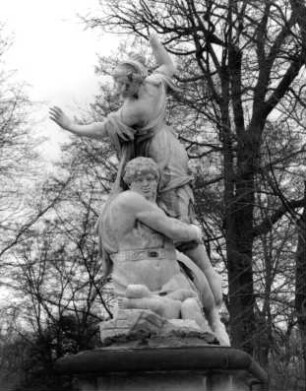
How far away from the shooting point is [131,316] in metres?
6.68

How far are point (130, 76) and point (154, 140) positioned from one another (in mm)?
618

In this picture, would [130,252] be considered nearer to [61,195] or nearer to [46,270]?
[61,195]

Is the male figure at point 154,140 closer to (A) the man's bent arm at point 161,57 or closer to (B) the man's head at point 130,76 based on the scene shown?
(B) the man's head at point 130,76

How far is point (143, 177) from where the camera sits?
7.41m

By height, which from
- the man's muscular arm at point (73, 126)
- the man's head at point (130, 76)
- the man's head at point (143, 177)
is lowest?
the man's head at point (143, 177)

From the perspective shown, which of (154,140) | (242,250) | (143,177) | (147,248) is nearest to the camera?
(147,248)

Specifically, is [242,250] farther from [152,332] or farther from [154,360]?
[154,360]

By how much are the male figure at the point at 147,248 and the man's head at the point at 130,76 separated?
791 millimetres

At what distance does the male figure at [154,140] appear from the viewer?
7.72m

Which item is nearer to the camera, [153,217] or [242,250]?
[153,217]

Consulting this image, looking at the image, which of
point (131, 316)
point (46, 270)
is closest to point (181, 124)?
point (46, 270)

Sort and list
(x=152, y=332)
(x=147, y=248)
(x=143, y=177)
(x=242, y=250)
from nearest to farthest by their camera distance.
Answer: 1. (x=152, y=332)
2. (x=147, y=248)
3. (x=143, y=177)
4. (x=242, y=250)

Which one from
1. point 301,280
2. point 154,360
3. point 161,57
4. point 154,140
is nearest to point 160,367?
point 154,360

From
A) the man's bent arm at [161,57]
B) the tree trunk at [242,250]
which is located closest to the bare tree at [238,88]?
the tree trunk at [242,250]
